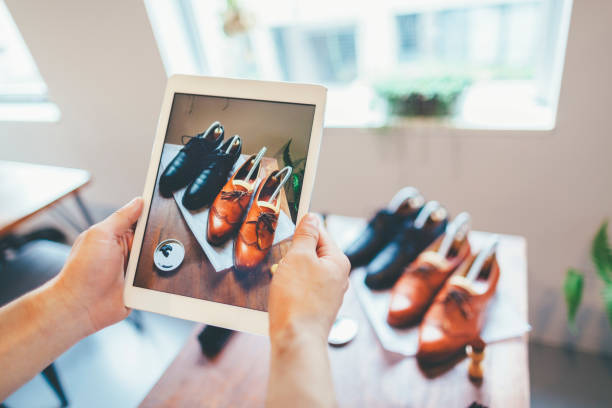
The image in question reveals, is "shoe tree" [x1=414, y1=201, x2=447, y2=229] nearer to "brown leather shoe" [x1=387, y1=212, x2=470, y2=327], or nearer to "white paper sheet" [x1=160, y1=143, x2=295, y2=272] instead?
"brown leather shoe" [x1=387, y1=212, x2=470, y2=327]

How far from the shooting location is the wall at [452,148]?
960mm

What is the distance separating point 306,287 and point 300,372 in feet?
0.40

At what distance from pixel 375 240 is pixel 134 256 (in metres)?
0.56

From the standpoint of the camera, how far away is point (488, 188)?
3.78 feet

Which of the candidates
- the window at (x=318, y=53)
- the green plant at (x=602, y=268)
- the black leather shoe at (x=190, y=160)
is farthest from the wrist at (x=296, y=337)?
the window at (x=318, y=53)

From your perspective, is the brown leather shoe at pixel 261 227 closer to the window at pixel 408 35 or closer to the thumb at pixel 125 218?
the thumb at pixel 125 218

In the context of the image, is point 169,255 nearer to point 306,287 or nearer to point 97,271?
point 97,271

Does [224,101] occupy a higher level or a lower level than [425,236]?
higher

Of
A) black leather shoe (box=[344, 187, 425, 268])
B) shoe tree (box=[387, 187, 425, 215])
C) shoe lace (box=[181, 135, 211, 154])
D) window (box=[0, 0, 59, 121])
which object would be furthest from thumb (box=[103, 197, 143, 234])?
window (box=[0, 0, 59, 121])

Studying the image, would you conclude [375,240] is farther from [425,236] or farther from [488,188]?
[488,188]

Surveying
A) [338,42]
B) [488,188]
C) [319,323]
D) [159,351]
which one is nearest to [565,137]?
[488,188]

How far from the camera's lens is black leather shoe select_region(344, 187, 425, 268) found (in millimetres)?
904

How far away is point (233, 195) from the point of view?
63 cm

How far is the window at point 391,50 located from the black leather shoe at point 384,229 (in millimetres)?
351
